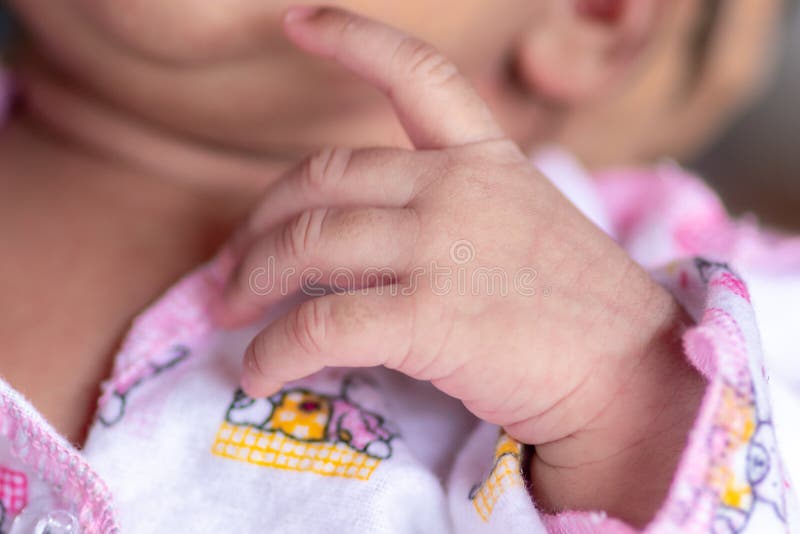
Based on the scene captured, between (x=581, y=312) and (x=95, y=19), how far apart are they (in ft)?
1.48

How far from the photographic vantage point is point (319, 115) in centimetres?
80

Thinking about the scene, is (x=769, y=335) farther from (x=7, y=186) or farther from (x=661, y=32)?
(x=7, y=186)

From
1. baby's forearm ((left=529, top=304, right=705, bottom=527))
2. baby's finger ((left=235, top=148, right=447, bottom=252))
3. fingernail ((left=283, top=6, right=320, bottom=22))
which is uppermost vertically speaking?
fingernail ((left=283, top=6, right=320, bottom=22))

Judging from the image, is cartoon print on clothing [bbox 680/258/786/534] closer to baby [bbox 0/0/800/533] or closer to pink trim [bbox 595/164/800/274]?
baby [bbox 0/0/800/533]

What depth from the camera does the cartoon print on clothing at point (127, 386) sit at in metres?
0.60

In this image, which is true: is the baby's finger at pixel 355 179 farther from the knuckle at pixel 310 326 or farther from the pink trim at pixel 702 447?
the pink trim at pixel 702 447

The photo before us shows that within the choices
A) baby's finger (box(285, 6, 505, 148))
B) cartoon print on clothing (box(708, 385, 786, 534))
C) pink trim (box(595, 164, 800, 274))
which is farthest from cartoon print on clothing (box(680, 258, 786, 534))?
pink trim (box(595, 164, 800, 274))

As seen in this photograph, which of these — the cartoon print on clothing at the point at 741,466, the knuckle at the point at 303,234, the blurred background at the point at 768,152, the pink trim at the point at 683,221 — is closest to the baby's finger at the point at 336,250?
the knuckle at the point at 303,234

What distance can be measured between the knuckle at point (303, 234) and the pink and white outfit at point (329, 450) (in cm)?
11

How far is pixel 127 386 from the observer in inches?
24.2

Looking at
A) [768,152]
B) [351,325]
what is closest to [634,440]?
[351,325]

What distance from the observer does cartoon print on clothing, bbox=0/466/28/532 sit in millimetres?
558

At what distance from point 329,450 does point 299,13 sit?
12.0 inches

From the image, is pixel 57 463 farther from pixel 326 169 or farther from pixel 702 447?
pixel 702 447
